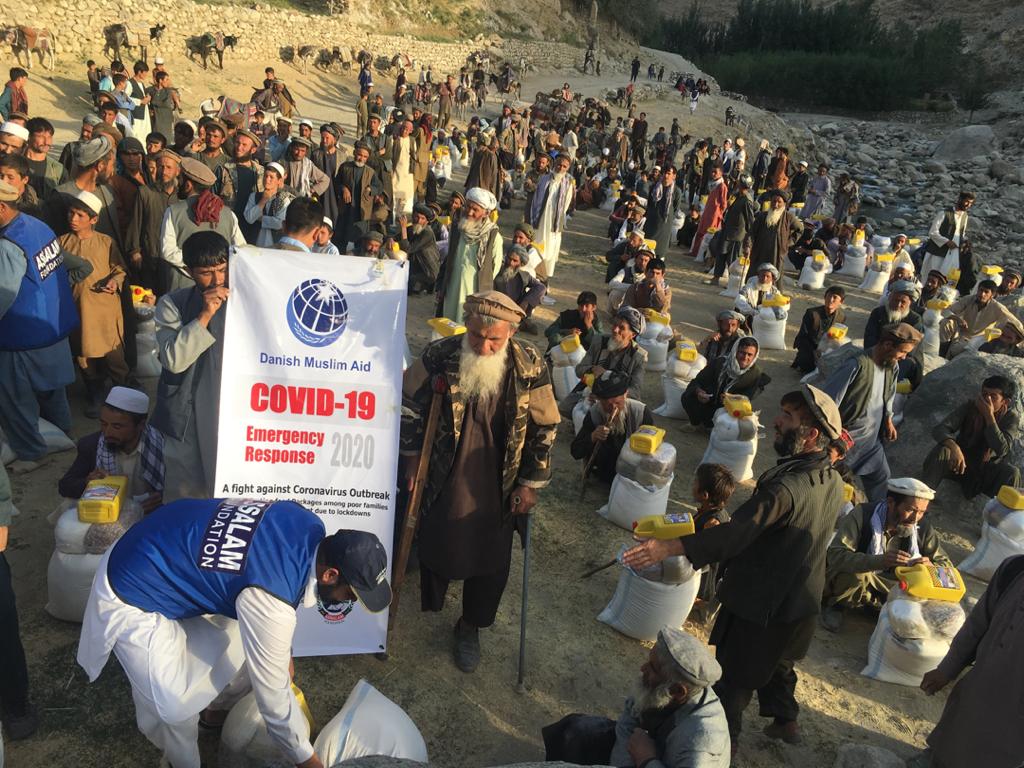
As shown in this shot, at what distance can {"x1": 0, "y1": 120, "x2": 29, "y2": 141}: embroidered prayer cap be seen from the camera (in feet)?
17.4

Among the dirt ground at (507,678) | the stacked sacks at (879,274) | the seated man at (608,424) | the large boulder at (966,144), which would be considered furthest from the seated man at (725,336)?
the large boulder at (966,144)

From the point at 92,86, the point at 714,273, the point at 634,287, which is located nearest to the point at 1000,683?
the point at 634,287

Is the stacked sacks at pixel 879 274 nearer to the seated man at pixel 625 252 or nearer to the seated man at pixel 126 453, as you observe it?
the seated man at pixel 625 252

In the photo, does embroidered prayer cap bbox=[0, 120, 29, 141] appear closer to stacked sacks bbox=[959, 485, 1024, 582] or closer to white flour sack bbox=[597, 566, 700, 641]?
white flour sack bbox=[597, 566, 700, 641]

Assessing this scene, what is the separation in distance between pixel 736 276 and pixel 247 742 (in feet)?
32.3

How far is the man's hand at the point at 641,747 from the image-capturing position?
8.02 ft

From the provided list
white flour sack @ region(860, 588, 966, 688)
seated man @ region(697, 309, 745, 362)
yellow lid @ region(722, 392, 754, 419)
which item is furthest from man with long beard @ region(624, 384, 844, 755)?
seated man @ region(697, 309, 745, 362)

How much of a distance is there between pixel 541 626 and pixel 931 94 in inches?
2303

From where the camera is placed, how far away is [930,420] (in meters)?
6.57

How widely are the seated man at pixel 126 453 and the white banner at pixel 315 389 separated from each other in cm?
56

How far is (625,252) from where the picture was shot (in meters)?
9.63

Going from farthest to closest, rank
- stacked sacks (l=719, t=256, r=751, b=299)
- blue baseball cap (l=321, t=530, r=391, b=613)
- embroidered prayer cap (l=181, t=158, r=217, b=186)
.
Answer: stacked sacks (l=719, t=256, r=751, b=299) < embroidered prayer cap (l=181, t=158, r=217, b=186) < blue baseball cap (l=321, t=530, r=391, b=613)

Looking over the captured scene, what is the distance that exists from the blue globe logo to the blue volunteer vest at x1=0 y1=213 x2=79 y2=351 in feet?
6.73

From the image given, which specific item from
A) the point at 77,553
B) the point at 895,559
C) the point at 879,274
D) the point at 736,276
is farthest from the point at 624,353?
the point at 879,274
